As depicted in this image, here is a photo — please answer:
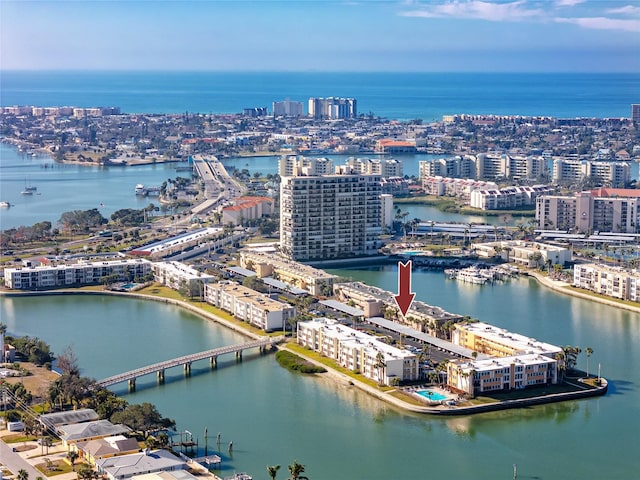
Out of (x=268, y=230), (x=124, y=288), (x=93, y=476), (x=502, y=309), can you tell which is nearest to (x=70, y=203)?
(x=268, y=230)

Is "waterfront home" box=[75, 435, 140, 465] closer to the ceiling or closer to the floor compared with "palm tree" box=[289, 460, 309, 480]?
closer to the ceiling

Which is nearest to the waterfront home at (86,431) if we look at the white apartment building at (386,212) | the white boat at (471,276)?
the white boat at (471,276)

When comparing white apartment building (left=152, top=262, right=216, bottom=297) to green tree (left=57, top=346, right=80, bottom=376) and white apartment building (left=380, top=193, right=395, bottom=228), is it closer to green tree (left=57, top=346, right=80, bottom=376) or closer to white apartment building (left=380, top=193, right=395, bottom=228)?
green tree (left=57, top=346, right=80, bottom=376)

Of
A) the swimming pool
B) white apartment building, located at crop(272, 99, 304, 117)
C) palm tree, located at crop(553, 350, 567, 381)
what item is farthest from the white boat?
white apartment building, located at crop(272, 99, 304, 117)

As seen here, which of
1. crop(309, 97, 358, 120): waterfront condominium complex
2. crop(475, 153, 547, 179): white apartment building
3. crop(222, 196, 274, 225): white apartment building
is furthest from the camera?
crop(309, 97, 358, 120): waterfront condominium complex

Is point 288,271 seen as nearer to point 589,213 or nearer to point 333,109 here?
point 589,213

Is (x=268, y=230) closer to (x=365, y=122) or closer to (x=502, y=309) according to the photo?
(x=502, y=309)
